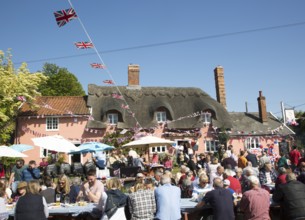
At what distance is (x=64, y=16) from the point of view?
11.1 meters

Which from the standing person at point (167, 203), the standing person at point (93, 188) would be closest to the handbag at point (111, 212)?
the standing person at point (167, 203)

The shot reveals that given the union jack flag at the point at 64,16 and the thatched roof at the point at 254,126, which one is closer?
the union jack flag at the point at 64,16

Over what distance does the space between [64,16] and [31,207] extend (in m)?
8.11

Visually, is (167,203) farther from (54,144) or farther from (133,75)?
(133,75)

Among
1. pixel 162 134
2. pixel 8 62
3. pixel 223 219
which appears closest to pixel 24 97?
pixel 8 62

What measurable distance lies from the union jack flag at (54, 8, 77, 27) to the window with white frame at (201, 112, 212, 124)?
17649 millimetres

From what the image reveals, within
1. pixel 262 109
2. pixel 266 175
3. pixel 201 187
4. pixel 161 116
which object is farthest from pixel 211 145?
pixel 201 187

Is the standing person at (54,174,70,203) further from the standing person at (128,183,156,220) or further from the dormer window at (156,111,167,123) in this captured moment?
the dormer window at (156,111,167,123)

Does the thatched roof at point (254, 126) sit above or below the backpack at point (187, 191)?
above

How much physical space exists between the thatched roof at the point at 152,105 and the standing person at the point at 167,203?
1894 centimetres

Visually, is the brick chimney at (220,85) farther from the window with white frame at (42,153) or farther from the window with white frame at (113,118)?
the window with white frame at (42,153)

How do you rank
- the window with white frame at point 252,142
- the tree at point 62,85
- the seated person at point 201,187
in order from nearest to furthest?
1. the seated person at point 201,187
2. the window with white frame at point 252,142
3. the tree at point 62,85

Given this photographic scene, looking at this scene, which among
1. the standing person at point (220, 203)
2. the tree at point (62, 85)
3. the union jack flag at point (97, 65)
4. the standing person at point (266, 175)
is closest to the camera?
the standing person at point (220, 203)

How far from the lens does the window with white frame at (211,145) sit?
26281 mm
